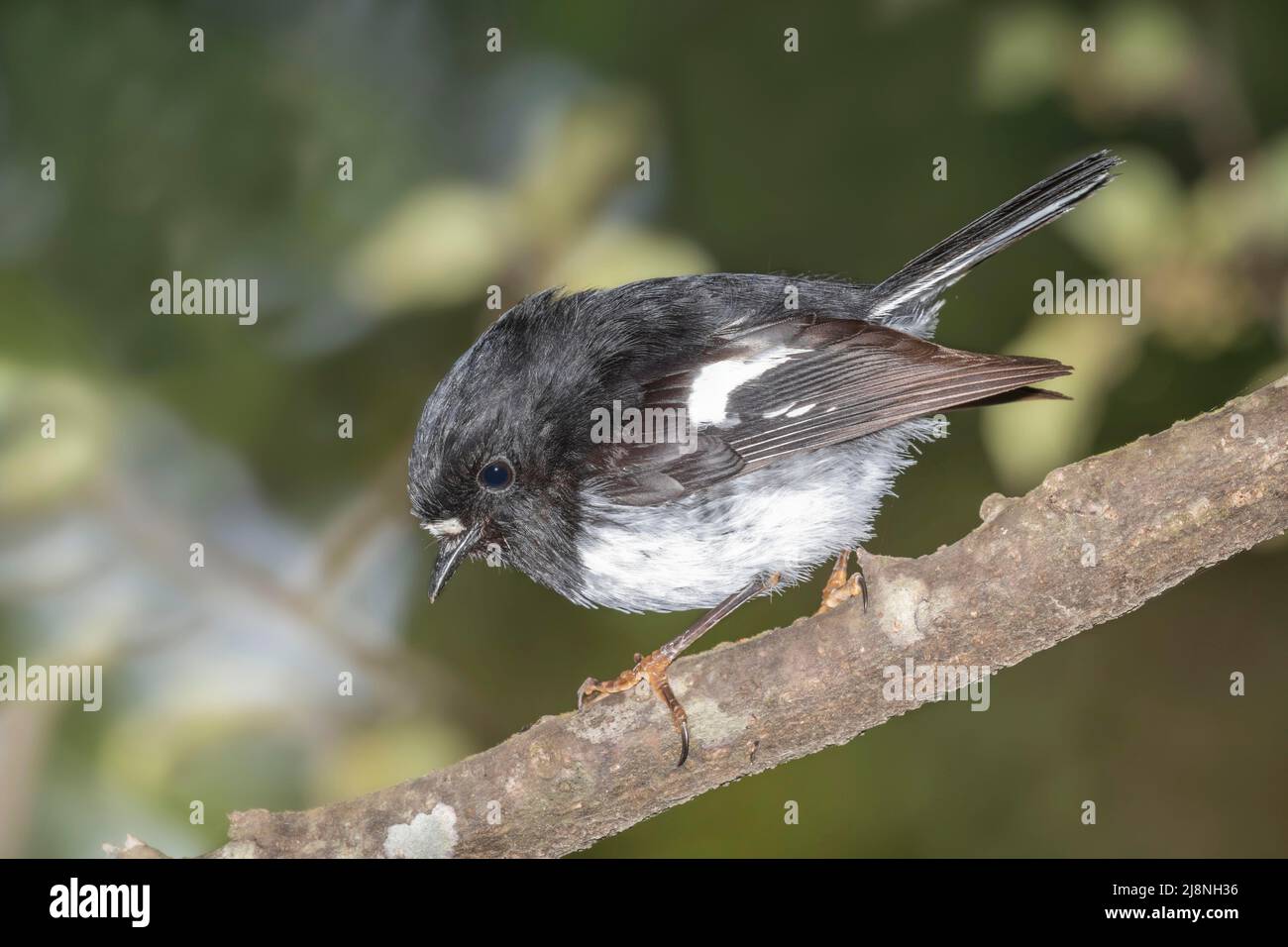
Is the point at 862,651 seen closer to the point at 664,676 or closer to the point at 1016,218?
the point at 664,676

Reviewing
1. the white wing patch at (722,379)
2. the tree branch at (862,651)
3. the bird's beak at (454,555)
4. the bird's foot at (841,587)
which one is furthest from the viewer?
the bird's beak at (454,555)

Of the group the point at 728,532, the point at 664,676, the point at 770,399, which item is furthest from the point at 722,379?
the point at 664,676

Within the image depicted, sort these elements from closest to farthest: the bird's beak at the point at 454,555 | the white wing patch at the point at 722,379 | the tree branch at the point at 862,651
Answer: the tree branch at the point at 862,651, the white wing patch at the point at 722,379, the bird's beak at the point at 454,555

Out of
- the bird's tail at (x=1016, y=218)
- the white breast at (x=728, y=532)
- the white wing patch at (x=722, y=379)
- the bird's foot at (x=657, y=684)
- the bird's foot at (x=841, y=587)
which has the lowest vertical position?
the bird's foot at (x=657, y=684)

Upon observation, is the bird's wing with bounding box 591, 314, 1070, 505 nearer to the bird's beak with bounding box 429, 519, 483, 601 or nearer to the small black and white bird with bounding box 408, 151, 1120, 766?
the small black and white bird with bounding box 408, 151, 1120, 766

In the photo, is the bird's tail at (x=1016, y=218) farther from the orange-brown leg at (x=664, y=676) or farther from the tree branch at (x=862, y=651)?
the orange-brown leg at (x=664, y=676)

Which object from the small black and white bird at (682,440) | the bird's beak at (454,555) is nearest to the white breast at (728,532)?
the small black and white bird at (682,440)
